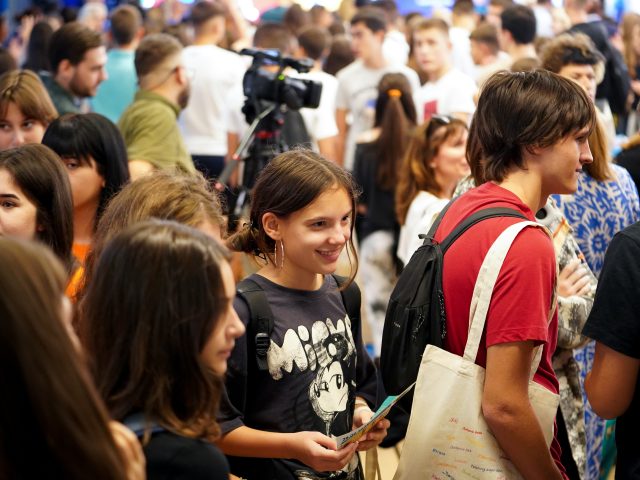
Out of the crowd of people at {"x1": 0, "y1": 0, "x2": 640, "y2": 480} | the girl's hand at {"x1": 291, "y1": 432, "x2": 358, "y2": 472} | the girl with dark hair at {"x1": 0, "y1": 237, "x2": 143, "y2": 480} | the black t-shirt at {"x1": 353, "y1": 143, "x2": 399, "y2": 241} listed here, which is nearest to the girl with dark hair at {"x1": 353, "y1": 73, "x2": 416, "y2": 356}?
the black t-shirt at {"x1": 353, "y1": 143, "x2": 399, "y2": 241}

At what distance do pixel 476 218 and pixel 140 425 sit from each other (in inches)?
37.8

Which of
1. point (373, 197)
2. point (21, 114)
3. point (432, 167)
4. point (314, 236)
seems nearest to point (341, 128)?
point (373, 197)

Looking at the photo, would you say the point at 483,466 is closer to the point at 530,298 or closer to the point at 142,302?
the point at 530,298

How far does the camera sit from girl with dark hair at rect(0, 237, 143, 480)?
1.22 metres

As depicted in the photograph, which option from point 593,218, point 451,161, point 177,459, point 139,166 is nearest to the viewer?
point 177,459

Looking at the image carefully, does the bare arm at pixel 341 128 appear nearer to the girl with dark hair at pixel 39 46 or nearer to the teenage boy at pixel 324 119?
the teenage boy at pixel 324 119

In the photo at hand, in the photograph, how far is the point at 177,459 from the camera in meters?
1.55

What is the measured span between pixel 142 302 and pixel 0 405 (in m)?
0.39

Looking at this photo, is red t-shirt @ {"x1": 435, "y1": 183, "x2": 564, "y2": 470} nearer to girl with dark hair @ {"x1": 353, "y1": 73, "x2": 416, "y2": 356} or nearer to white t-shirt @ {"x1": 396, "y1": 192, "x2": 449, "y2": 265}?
white t-shirt @ {"x1": 396, "y1": 192, "x2": 449, "y2": 265}

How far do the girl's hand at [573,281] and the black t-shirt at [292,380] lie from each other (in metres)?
0.62

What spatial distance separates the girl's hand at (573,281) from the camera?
2.60m

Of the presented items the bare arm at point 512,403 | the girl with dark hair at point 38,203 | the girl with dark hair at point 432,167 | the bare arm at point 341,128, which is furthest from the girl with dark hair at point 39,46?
the bare arm at point 512,403

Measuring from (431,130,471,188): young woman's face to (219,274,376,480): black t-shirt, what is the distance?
1.82 meters

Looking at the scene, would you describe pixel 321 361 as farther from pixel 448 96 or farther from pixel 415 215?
pixel 448 96
